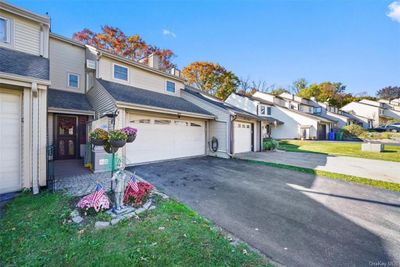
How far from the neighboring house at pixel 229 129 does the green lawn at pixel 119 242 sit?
753cm

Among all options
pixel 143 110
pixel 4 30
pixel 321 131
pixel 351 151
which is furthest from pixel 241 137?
pixel 321 131

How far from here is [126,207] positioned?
388 cm

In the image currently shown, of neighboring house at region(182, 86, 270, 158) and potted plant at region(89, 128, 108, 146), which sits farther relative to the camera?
neighboring house at region(182, 86, 270, 158)

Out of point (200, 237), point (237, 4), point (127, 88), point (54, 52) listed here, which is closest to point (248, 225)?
point (200, 237)

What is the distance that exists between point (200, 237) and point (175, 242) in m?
0.42

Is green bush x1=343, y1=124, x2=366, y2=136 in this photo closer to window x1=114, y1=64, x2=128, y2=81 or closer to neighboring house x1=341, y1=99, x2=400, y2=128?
neighboring house x1=341, y1=99, x2=400, y2=128

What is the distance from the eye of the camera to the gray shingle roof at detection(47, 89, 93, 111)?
27.7 ft

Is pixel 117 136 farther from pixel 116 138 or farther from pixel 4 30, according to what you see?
pixel 4 30

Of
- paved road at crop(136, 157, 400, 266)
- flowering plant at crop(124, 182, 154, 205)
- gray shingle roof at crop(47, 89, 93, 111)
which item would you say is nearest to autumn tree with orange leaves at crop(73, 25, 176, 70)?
gray shingle roof at crop(47, 89, 93, 111)

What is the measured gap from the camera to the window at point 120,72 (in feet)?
32.8

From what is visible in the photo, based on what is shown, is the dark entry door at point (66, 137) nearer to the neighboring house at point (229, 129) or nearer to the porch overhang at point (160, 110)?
the porch overhang at point (160, 110)

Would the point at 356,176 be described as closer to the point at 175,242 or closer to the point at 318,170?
the point at 318,170

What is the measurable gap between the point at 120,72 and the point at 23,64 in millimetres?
5068

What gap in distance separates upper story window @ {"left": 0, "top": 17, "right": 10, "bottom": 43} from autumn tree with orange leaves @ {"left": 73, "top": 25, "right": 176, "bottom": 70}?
1290 cm
